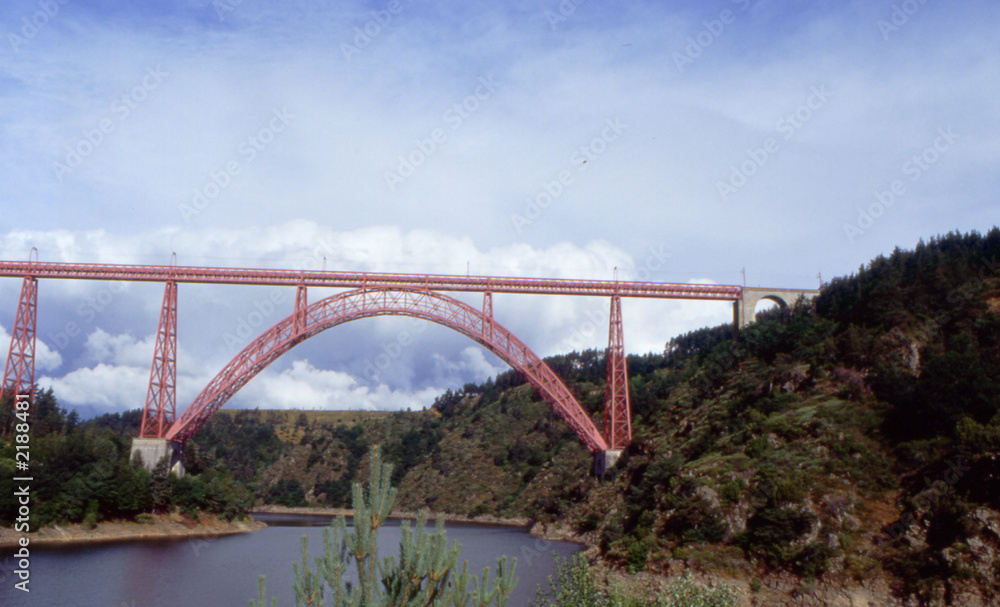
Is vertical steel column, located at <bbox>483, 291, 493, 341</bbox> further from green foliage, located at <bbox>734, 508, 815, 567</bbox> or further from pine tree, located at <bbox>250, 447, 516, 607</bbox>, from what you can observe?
pine tree, located at <bbox>250, 447, 516, 607</bbox>

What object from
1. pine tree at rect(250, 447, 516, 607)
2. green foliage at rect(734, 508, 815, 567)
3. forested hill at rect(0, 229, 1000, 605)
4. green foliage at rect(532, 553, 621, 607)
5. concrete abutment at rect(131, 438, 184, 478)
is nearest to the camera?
pine tree at rect(250, 447, 516, 607)

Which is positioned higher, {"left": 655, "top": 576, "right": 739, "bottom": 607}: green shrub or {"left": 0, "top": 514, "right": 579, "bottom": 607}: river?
{"left": 655, "top": 576, "right": 739, "bottom": 607}: green shrub

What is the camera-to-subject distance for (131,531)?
38.1 meters

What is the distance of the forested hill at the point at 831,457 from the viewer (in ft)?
66.8

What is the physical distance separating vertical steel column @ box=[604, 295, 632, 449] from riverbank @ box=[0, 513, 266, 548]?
23.9 m

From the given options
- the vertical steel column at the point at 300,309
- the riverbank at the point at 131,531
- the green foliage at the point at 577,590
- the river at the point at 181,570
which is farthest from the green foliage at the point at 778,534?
the riverbank at the point at 131,531

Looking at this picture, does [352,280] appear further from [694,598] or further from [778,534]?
[694,598]

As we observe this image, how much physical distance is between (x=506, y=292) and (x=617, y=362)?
23.3 feet

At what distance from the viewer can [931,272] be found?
32906 millimetres

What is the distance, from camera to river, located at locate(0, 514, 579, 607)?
69.5 ft

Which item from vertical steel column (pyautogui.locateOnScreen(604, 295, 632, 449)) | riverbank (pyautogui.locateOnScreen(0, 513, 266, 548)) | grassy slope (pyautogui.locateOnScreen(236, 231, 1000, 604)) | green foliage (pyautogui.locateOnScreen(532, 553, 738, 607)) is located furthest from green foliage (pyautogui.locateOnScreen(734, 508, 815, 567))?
riverbank (pyautogui.locateOnScreen(0, 513, 266, 548))

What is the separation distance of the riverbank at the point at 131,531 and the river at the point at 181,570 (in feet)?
5.00

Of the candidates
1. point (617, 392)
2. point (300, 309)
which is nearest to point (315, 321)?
point (300, 309)

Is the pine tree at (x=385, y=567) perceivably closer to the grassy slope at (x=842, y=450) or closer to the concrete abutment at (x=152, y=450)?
the grassy slope at (x=842, y=450)
